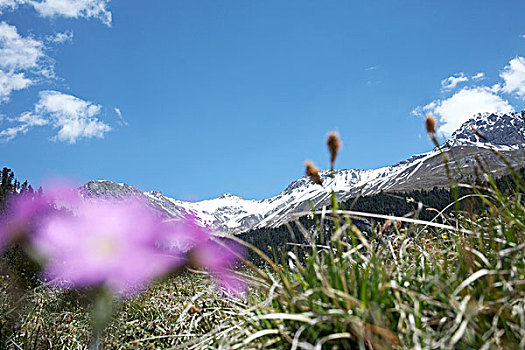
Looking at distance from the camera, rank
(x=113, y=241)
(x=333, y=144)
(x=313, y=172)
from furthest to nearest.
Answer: (x=113, y=241) → (x=313, y=172) → (x=333, y=144)

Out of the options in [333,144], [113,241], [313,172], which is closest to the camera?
[333,144]

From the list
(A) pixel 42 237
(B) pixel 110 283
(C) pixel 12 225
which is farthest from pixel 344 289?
(C) pixel 12 225

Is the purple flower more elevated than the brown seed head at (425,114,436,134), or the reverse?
the purple flower

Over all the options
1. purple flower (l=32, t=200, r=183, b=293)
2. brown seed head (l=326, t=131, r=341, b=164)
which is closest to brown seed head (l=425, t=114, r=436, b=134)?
brown seed head (l=326, t=131, r=341, b=164)

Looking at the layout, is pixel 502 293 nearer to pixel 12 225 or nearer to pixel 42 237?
pixel 42 237

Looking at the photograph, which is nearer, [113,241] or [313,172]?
[313,172]

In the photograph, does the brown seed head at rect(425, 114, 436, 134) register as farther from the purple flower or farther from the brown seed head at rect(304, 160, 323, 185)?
the purple flower

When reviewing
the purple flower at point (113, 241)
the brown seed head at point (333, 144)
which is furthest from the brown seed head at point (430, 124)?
the purple flower at point (113, 241)

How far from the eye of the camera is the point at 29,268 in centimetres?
918

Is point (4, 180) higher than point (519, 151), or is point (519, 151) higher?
point (4, 180)

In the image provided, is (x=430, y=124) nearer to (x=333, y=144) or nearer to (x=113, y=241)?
(x=333, y=144)

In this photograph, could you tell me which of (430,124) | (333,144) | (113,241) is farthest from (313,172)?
(113,241)

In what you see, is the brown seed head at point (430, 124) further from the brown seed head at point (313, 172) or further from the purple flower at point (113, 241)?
the purple flower at point (113, 241)

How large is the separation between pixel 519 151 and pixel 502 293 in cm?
120
